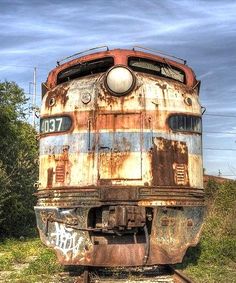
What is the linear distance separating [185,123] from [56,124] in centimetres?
227

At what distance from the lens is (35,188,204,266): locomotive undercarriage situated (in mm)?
7238

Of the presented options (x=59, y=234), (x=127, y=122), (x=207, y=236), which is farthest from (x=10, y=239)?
(x=127, y=122)

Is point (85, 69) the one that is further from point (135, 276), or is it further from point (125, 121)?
point (135, 276)

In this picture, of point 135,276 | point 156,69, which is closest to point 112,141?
point 156,69

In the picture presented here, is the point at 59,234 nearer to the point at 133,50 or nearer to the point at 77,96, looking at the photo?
the point at 77,96

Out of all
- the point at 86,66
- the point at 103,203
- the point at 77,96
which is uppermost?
the point at 86,66

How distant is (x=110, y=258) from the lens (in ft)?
23.6

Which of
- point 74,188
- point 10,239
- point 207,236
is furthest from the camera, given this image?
point 10,239

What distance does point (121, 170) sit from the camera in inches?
297

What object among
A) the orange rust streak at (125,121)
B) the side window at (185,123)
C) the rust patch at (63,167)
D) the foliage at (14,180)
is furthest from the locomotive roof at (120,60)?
the foliage at (14,180)

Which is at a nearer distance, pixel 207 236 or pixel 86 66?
pixel 86 66

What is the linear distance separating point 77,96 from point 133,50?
1.32 m

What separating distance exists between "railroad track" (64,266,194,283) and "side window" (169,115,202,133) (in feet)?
7.87

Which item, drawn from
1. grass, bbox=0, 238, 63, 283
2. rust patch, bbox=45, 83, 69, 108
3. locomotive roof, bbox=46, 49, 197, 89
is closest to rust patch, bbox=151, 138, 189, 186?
locomotive roof, bbox=46, 49, 197, 89
